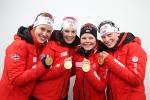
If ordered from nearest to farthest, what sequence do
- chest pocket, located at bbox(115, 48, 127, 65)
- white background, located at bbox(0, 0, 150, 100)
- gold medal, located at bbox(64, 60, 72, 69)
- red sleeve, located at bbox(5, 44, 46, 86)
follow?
red sleeve, located at bbox(5, 44, 46, 86), gold medal, located at bbox(64, 60, 72, 69), chest pocket, located at bbox(115, 48, 127, 65), white background, located at bbox(0, 0, 150, 100)

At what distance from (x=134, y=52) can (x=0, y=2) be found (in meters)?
1.77

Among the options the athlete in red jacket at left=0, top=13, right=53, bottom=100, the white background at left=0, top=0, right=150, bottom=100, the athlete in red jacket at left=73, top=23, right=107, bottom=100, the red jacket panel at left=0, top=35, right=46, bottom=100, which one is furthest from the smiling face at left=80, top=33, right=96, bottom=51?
the white background at left=0, top=0, right=150, bottom=100

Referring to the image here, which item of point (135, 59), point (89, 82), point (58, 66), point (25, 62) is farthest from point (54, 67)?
point (135, 59)

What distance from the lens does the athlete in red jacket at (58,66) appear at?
6.34 feet

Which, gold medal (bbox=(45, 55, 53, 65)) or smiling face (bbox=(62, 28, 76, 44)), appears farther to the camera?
smiling face (bbox=(62, 28, 76, 44))

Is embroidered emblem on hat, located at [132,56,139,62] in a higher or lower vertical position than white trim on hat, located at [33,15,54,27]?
lower

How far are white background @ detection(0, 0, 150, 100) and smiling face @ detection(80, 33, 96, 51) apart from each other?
590 mm

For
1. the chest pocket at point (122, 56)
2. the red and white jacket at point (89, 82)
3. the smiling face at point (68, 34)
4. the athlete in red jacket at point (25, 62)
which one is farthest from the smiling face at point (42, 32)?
the chest pocket at point (122, 56)

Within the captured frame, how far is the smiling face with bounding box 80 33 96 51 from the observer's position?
6.74 feet

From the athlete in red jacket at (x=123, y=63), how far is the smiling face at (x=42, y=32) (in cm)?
52

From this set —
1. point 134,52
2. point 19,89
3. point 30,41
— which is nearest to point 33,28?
point 30,41

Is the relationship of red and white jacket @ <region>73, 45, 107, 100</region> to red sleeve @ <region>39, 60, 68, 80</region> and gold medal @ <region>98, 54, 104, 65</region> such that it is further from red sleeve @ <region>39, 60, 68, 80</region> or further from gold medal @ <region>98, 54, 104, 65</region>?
red sleeve @ <region>39, 60, 68, 80</region>

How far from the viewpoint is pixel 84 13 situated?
8.67 ft

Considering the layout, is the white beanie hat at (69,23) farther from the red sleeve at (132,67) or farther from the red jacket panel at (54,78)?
the red sleeve at (132,67)
